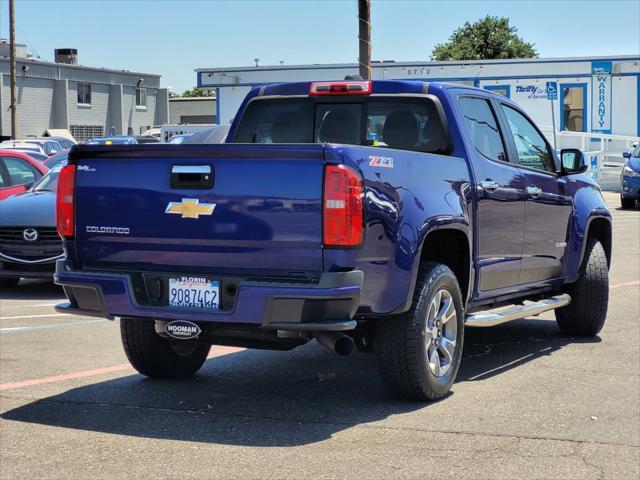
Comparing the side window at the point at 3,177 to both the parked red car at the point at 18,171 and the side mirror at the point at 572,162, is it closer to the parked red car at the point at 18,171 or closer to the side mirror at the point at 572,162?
the parked red car at the point at 18,171

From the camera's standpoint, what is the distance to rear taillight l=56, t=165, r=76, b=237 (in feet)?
20.7

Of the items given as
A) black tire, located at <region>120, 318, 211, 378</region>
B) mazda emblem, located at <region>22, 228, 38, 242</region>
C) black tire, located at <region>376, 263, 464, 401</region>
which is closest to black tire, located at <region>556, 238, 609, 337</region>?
black tire, located at <region>376, 263, 464, 401</region>

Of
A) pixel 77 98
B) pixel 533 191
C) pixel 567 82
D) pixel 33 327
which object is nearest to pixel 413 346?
pixel 533 191

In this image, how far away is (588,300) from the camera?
8.88 m

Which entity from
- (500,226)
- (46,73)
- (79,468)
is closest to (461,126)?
(500,226)

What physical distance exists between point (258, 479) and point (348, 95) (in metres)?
3.41

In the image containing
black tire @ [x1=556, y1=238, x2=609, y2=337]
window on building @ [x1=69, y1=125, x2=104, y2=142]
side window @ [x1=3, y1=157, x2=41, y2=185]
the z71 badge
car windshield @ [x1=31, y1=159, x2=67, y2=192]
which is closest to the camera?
the z71 badge

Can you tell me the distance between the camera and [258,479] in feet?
16.4

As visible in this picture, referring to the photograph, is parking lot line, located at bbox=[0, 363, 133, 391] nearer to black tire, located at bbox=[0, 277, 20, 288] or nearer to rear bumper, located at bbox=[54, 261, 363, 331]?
rear bumper, located at bbox=[54, 261, 363, 331]

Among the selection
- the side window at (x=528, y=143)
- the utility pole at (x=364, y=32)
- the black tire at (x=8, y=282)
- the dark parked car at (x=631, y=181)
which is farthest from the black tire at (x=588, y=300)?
the dark parked car at (x=631, y=181)

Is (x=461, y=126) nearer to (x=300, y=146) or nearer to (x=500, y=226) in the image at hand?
(x=500, y=226)

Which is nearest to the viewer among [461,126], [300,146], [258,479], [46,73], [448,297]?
[258,479]

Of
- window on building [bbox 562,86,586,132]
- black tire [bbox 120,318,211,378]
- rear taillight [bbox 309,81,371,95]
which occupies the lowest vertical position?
black tire [bbox 120,318,211,378]

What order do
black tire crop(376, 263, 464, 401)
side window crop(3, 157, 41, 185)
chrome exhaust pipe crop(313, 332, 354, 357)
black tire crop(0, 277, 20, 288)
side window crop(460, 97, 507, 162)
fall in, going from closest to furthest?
chrome exhaust pipe crop(313, 332, 354, 357)
black tire crop(376, 263, 464, 401)
side window crop(460, 97, 507, 162)
black tire crop(0, 277, 20, 288)
side window crop(3, 157, 41, 185)
